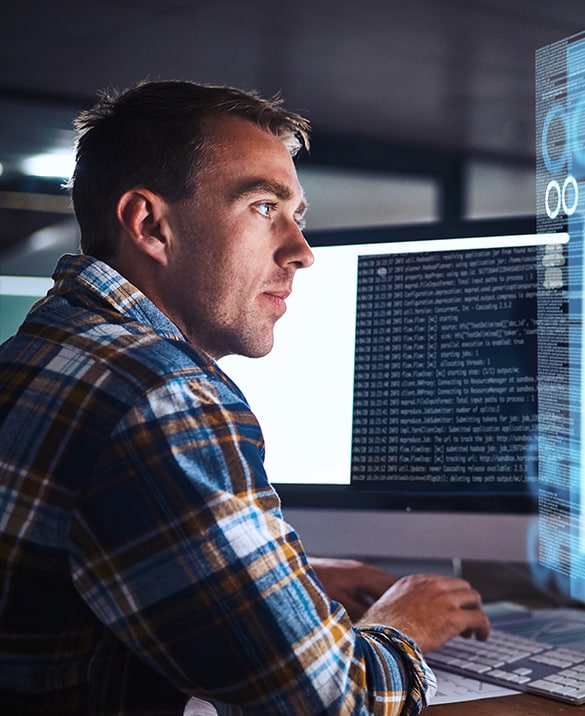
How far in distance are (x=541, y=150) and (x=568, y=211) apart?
10cm

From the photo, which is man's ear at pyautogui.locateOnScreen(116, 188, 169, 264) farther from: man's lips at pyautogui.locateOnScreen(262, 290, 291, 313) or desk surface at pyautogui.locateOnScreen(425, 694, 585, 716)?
desk surface at pyautogui.locateOnScreen(425, 694, 585, 716)

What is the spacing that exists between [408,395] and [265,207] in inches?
12.4

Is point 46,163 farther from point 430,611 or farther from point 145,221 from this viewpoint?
point 430,611

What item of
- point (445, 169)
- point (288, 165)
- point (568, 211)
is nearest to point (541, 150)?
point (568, 211)

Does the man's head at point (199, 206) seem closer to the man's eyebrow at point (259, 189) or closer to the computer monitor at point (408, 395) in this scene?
the man's eyebrow at point (259, 189)

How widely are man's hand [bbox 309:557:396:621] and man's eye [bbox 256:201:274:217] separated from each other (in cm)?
45

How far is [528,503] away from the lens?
1.01 m

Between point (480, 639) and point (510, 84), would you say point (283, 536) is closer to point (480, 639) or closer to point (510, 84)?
point (480, 639)

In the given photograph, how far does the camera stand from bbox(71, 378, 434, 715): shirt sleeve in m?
0.57

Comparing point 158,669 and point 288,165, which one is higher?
point 288,165

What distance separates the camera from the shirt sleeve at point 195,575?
0.57 metres

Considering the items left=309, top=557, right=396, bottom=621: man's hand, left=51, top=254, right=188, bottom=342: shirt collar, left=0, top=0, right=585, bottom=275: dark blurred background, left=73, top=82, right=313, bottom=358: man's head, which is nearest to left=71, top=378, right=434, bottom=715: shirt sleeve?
left=51, top=254, right=188, bottom=342: shirt collar

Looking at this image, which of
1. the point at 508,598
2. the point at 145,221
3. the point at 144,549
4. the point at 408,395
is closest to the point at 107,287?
the point at 145,221

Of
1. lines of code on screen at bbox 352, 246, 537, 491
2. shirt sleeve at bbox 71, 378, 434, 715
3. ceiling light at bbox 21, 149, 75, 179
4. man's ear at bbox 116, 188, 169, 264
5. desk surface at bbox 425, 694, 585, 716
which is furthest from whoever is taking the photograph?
ceiling light at bbox 21, 149, 75, 179
